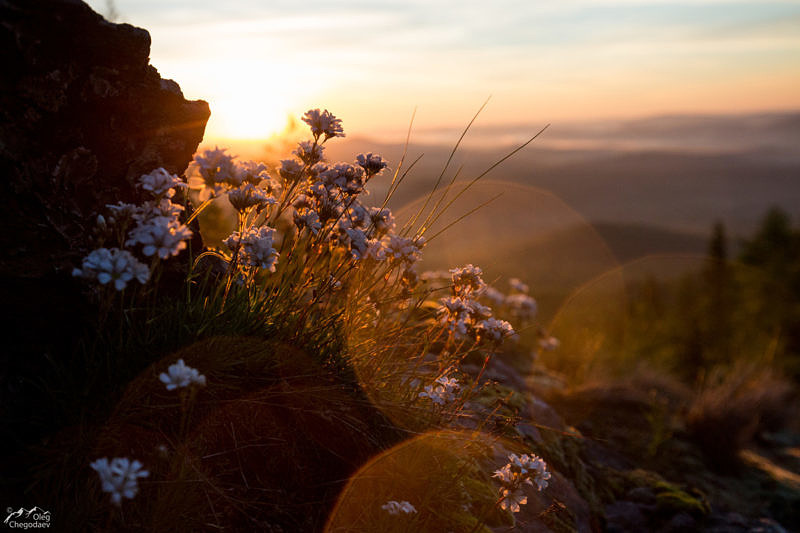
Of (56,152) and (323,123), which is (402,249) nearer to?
(323,123)

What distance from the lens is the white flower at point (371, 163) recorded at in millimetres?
3492

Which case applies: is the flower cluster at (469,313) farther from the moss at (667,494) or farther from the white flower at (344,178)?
the moss at (667,494)

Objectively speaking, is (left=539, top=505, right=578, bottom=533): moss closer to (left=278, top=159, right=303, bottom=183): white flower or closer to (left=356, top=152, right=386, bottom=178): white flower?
(left=356, top=152, right=386, bottom=178): white flower

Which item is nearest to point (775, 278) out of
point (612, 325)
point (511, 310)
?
point (612, 325)

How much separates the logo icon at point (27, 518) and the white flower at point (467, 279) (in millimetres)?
2506

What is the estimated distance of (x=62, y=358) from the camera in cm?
295

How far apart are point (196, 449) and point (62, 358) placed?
2.93ft

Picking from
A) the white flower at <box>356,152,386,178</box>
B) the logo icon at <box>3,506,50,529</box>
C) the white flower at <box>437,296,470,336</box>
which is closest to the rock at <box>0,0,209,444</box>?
the logo icon at <box>3,506,50,529</box>

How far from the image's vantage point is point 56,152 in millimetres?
3000

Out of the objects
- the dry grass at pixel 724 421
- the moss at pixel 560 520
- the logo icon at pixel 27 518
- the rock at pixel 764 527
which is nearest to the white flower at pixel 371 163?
the logo icon at pixel 27 518

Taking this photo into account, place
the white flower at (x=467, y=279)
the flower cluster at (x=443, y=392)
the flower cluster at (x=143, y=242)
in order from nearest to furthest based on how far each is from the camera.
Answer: the flower cluster at (x=143, y=242) → the flower cluster at (x=443, y=392) → the white flower at (x=467, y=279)

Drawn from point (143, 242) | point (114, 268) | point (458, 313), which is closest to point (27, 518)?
point (114, 268)

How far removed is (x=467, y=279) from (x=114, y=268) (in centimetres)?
220

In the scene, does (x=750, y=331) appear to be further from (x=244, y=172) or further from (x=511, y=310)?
(x=244, y=172)
